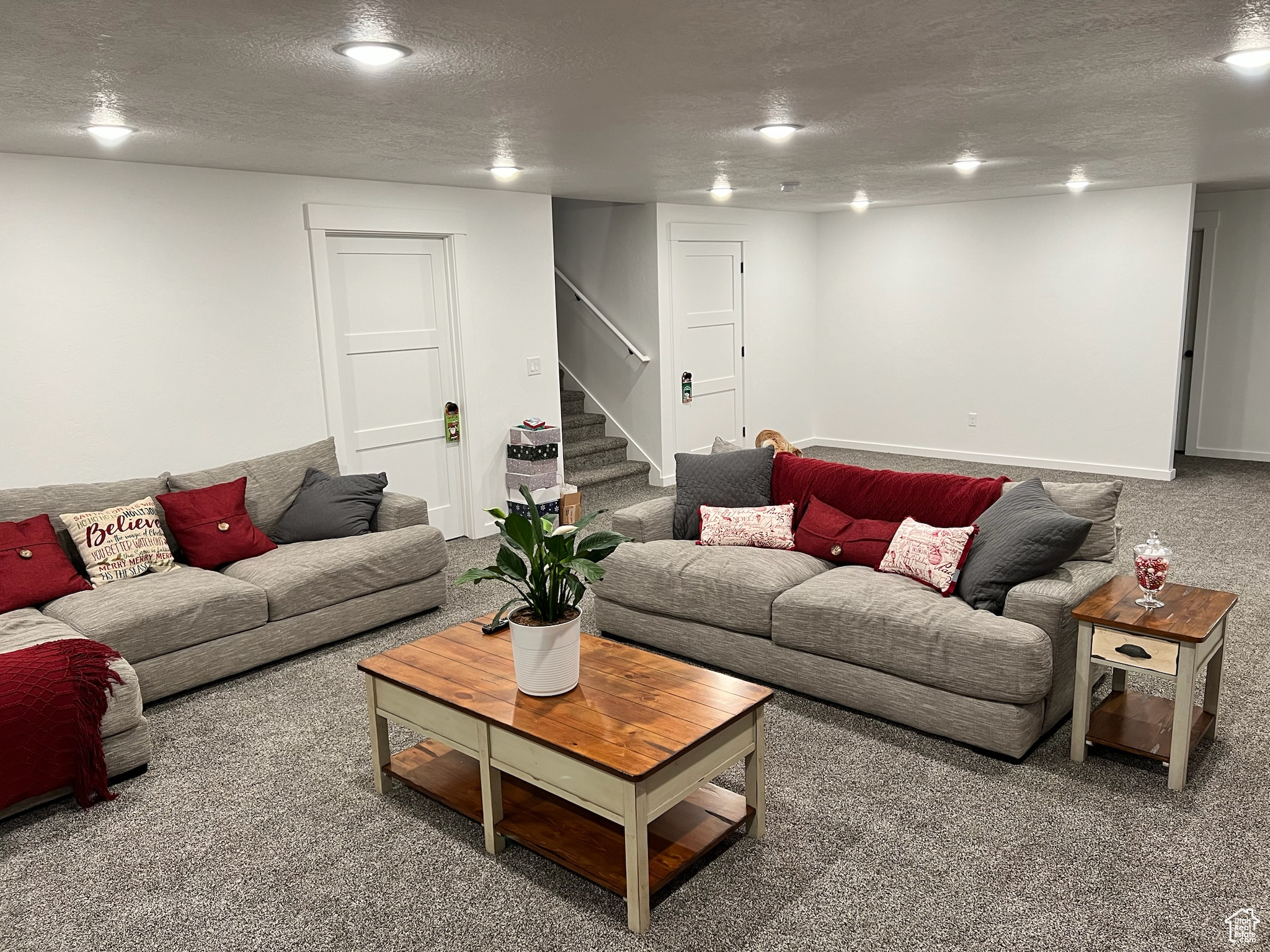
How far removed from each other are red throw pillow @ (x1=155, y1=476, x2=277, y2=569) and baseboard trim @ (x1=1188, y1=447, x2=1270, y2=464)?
8137 millimetres

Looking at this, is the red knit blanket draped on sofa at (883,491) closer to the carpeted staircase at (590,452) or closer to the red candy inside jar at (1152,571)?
the red candy inside jar at (1152,571)

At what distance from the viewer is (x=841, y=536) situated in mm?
4156

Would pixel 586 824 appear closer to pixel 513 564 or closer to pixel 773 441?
pixel 513 564

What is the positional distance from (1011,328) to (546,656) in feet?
22.7

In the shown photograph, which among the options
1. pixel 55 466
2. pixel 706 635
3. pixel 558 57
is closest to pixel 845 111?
pixel 558 57

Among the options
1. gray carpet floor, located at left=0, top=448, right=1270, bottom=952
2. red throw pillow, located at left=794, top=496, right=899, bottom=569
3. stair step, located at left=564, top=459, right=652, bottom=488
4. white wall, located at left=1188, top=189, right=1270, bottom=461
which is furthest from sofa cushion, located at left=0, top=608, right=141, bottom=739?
white wall, located at left=1188, top=189, right=1270, bottom=461

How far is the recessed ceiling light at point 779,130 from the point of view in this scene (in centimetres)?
399

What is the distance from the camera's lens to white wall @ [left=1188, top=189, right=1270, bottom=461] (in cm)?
788

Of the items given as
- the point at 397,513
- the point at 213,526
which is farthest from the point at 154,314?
the point at 397,513

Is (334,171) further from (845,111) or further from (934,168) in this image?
(934,168)

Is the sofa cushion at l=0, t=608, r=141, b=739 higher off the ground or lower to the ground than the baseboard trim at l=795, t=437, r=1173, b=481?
higher

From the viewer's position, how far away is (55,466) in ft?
14.8

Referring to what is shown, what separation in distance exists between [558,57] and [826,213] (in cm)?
706

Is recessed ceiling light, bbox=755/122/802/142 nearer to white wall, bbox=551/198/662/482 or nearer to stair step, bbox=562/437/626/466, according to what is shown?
white wall, bbox=551/198/662/482
